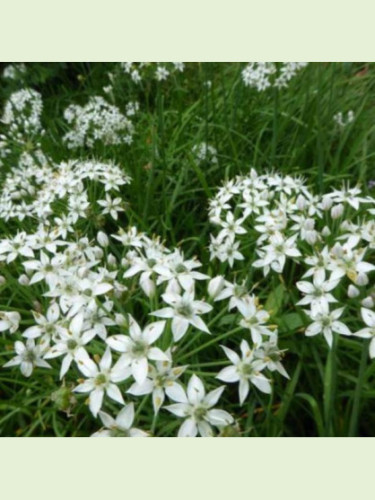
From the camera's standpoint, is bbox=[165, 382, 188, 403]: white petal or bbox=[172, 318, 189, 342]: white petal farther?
bbox=[172, 318, 189, 342]: white petal

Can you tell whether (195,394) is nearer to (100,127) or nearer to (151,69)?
(100,127)

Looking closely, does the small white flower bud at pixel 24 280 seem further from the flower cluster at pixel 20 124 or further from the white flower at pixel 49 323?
the flower cluster at pixel 20 124

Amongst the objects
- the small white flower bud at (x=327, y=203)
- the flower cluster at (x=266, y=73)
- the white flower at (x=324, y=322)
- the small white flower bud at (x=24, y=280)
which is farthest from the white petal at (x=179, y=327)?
the flower cluster at (x=266, y=73)

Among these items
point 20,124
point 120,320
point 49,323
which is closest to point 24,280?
point 49,323

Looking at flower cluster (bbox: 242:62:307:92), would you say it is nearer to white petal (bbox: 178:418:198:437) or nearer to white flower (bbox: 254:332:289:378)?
white flower (bbox: 254:332:289:378)

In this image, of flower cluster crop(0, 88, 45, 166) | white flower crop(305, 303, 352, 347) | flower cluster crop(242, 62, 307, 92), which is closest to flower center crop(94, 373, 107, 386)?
white flower crop(305, 303, 352, 347)

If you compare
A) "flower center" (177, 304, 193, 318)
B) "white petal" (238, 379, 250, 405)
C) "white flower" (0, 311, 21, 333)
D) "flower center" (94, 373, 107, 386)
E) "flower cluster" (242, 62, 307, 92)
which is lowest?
"white petal" (238, 379, 250, 405)
